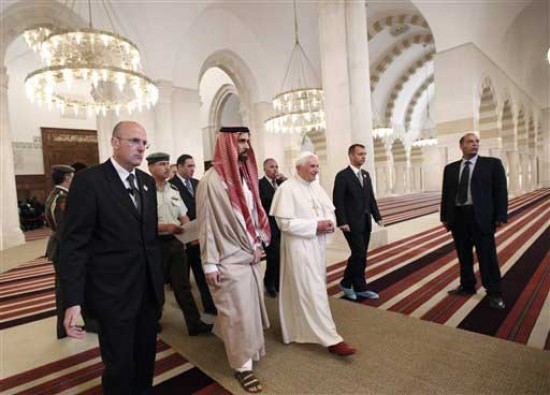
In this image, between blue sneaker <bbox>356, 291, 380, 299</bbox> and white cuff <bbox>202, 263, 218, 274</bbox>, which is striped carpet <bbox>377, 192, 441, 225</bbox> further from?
white cuff <bbox>202, 263, 218, 274</bbox>

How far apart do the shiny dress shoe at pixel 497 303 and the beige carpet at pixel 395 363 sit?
0.63 meters

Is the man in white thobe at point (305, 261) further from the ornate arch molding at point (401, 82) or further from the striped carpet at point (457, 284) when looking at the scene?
the ornate arch molding at point (401, 82)

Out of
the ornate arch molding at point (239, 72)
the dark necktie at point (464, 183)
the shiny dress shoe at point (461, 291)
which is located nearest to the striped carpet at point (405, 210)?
the shiny dress shoe at point (461, 291)

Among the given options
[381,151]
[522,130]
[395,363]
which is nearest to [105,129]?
[395,363]

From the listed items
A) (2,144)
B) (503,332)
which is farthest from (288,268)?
(2,144)

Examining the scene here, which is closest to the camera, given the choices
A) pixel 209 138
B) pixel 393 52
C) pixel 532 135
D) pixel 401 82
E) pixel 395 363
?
pixel 395 363

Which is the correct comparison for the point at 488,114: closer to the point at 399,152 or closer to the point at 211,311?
the point at 399,152

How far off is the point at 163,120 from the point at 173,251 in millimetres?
7385

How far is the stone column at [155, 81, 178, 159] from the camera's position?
30.6 ft

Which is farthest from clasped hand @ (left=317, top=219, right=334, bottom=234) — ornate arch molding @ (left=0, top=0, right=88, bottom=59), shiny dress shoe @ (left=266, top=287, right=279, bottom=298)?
ornate arch molding @ (left=0, top=0, right=88, bottom=59)

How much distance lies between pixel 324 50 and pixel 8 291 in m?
5.84

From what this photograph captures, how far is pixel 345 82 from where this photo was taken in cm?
543

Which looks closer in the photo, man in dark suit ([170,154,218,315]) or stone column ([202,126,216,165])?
man in dark suit ([170,154,218,315])

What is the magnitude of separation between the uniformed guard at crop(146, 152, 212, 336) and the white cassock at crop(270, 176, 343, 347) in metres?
0.77
